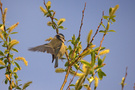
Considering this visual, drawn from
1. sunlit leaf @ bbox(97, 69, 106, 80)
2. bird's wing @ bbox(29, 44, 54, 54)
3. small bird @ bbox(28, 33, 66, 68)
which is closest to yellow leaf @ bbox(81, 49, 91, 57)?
sunlit leaf @ bbox(97, 69, 106, 80)

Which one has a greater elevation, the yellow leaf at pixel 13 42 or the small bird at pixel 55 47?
the yellow leaf at pixel 13 42

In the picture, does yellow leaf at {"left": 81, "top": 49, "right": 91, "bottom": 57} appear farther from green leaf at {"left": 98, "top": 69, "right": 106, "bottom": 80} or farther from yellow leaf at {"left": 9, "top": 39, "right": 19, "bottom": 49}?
yellow leaf at {"left": 9, "top": 39, "right": 19, "bottom": 49}

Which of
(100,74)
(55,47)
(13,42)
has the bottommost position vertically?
(100,74)

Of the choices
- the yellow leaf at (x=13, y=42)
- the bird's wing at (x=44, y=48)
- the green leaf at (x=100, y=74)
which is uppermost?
the yellow leaf at (x=13, y=42)

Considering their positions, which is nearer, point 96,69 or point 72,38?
point 96,69

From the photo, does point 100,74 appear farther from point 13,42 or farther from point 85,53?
point 13,42

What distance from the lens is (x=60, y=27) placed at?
315 cm

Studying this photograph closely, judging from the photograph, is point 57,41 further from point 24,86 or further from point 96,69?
point 96,69

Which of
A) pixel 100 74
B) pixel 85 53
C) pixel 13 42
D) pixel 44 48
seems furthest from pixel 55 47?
pixel 100 74

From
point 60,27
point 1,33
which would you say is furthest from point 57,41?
point 1,33

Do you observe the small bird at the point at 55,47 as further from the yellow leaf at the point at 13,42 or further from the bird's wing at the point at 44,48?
the yellow leaf at the point at 13,42

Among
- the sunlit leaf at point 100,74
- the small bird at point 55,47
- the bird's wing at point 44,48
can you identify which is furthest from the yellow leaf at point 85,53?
the bird's wing at point 44,48

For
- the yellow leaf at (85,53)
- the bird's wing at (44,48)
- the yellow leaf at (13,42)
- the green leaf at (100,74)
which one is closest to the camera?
the green leaf at (100,74)

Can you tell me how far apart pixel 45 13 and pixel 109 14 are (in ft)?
3.85
